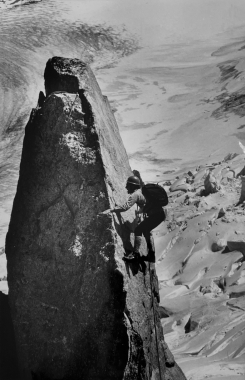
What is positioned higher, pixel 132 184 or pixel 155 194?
pixel 132 184

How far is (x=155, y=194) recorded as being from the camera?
636 centimetres

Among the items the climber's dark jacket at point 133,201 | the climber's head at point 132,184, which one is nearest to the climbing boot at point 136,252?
the climber's dark jacket at point 133,201

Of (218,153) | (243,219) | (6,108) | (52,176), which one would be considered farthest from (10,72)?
(52,176)

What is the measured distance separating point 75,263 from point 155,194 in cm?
120

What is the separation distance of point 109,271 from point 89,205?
0.79 meters

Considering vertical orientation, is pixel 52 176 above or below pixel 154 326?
above

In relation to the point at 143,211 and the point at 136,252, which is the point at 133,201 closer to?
the point at 143,211

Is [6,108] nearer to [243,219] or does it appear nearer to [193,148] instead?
[193,148]

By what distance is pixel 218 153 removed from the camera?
64.6 feet

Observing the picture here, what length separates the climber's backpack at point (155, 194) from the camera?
6.34 metres

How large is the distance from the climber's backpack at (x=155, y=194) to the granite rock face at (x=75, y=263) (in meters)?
0.33

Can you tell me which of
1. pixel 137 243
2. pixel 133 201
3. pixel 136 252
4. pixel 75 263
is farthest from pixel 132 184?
pixel 75 263

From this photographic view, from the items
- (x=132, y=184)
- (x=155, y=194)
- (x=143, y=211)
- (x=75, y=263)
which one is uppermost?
(x=132, y=184)

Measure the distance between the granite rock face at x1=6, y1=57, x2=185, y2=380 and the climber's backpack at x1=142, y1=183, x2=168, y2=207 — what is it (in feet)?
1.09
